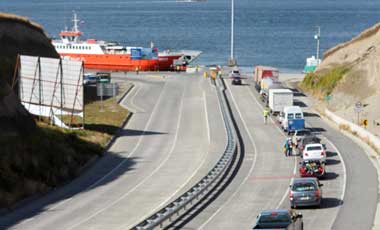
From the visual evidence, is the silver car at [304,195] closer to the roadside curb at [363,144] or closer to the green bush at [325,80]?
the roadside curb at [363,144]

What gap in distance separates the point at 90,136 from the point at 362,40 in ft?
142

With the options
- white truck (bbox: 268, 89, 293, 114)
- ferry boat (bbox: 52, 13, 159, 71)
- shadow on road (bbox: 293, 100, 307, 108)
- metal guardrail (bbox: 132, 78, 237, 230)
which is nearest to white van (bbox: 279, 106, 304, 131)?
metal guardrail (bbox: 132, 78, 237, 230)

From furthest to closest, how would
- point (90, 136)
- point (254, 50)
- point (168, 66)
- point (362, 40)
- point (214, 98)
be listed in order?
point (254, 50)
point (168, 66)
point (362, 40)
point (214, 98)
point (90, 136)

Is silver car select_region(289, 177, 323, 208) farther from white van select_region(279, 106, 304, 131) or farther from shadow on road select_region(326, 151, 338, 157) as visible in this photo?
white van select_region(279, 106, 304, 131)

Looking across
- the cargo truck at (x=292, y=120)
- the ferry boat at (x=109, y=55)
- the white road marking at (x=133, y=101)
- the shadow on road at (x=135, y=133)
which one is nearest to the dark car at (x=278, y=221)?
the cargo truck at (x=292, y=120)

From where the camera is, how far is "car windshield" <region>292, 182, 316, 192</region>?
118ft

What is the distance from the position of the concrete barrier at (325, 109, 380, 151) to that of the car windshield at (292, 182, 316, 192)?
15670mm

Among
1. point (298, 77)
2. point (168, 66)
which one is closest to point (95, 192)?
point (298, 77)

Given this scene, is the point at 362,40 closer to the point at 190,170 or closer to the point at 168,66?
the point at 168,66

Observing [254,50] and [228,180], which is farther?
[254,50]

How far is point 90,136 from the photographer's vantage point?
191ft

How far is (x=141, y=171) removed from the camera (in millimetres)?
48000

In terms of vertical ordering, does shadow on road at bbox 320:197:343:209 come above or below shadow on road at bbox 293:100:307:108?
below

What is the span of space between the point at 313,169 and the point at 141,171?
983 cm
